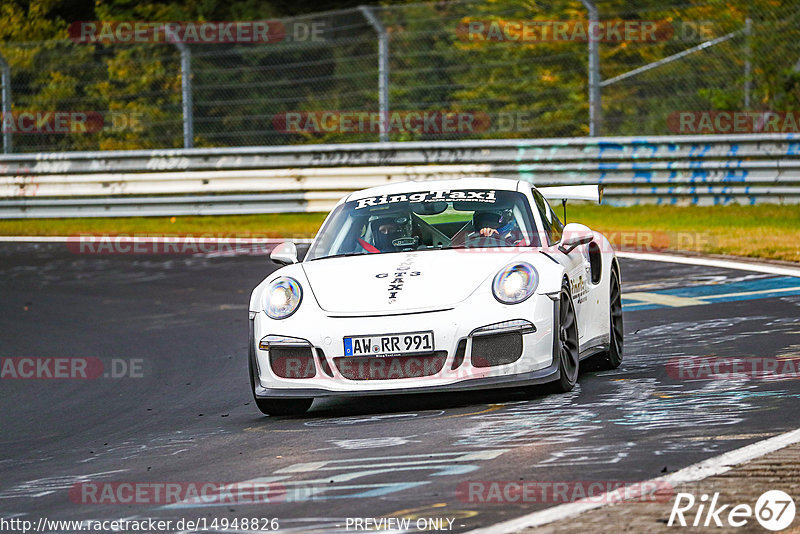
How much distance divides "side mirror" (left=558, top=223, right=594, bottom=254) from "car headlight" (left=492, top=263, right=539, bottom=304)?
551 millimetres

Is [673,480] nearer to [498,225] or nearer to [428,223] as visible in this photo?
[498,225]

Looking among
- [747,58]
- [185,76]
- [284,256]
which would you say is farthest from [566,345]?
[185,76]

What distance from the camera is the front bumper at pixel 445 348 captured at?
681cm

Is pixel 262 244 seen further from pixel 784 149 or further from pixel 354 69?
pixel 784 149

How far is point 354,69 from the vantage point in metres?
21.1

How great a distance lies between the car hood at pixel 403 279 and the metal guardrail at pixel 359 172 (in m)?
11.6

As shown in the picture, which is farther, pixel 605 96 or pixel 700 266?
pixel 605 96

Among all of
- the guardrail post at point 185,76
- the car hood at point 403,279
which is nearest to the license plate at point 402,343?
the car hood at point 403,279

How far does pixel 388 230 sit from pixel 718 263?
6.32 metres

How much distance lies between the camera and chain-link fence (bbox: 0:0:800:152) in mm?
20203

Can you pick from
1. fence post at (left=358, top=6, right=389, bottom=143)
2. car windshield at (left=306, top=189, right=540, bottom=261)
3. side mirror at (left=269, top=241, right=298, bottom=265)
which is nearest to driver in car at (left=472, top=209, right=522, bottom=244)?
car windshield at (left=306, top=189, right=540, bottom=261)

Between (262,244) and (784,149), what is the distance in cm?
687

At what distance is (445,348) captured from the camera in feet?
22.3

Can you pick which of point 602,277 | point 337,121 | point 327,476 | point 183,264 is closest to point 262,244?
point 183,264
